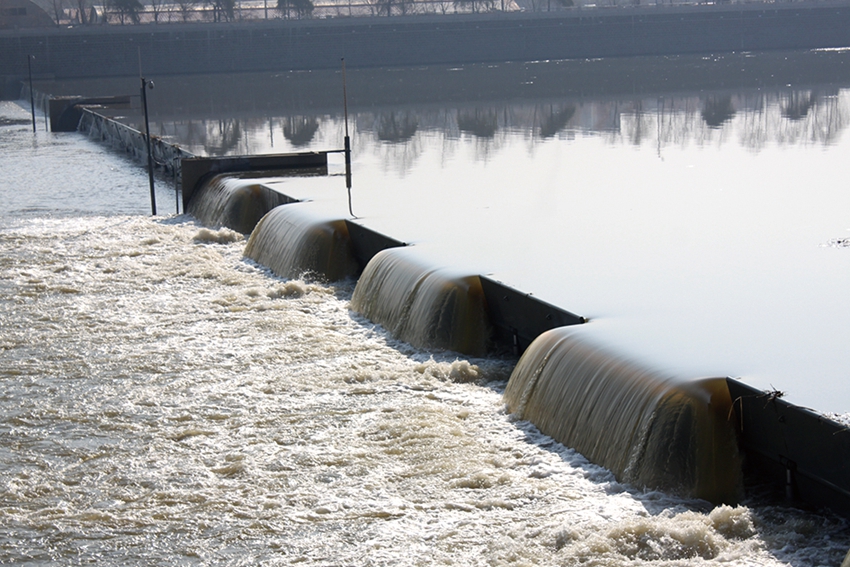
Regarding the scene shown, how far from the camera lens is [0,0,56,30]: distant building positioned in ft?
228

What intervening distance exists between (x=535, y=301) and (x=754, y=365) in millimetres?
1993

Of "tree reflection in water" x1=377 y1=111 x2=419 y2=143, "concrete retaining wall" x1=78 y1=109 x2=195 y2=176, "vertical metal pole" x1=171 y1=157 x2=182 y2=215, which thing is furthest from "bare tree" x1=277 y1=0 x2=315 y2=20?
"vertical metal pole" x1=171 y1=157 x2=182 y2=215

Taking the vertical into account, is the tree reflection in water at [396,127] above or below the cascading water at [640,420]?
above

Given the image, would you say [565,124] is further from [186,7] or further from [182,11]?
[186,7]

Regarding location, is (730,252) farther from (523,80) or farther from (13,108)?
(13,108)

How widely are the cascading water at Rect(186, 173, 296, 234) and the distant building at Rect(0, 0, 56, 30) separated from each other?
198ft

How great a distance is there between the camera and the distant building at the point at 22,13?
2739 inches

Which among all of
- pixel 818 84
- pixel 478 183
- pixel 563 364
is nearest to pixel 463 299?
pixel 563 364

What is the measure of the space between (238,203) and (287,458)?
27.7 feet

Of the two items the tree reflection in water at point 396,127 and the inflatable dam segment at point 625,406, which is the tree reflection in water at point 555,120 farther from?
the inflatable dam segment at point 625,406

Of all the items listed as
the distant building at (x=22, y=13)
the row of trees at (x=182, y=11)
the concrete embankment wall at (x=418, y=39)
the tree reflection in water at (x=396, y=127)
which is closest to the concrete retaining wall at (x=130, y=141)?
the tree reflection in water at (x=396, y=127)

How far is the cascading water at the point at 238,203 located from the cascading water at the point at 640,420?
7.48 metres

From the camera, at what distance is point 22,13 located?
70562 millimetres

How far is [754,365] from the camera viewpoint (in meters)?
5.57
